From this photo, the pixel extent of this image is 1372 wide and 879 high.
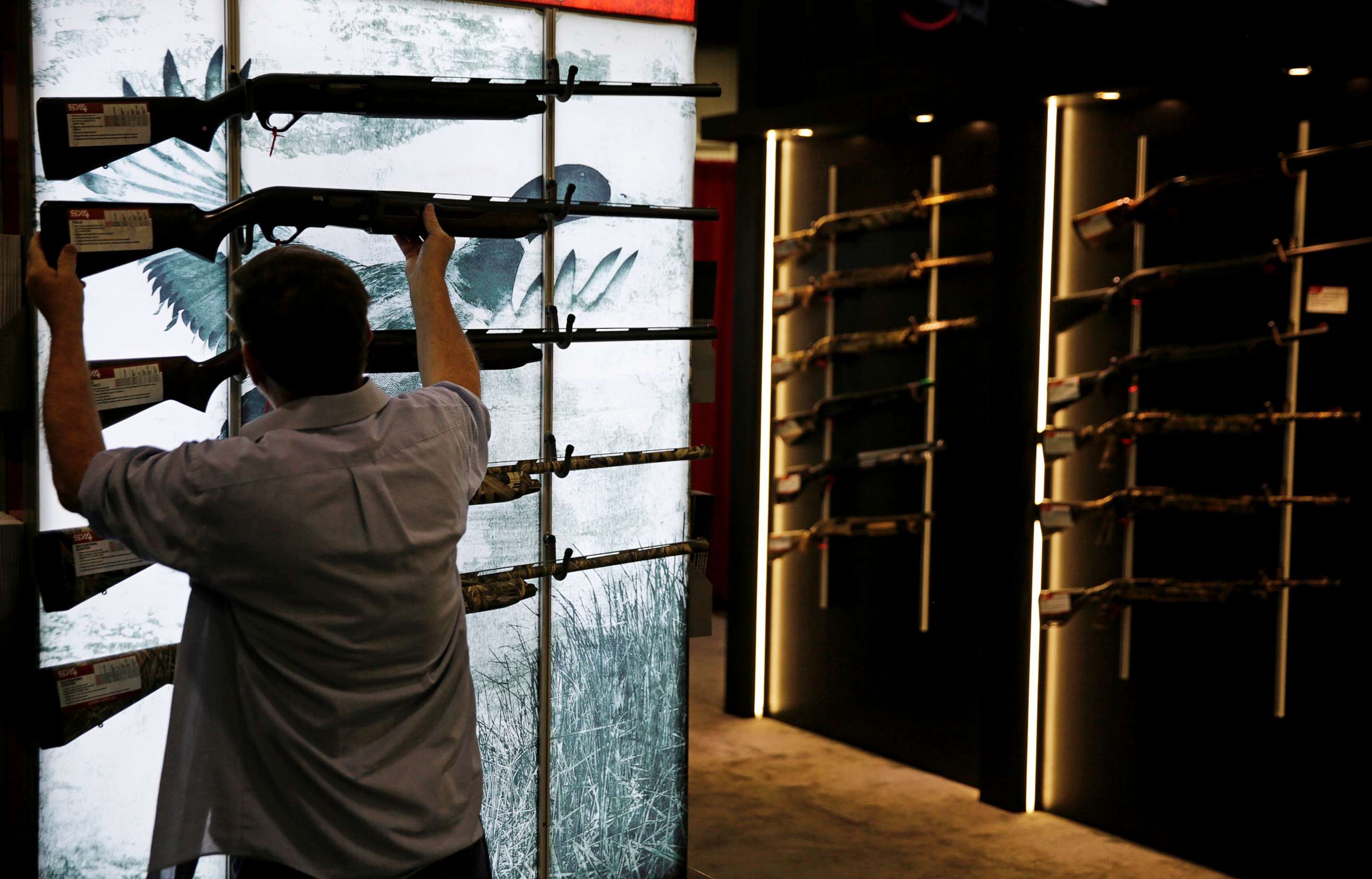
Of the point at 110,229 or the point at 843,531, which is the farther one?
the point at 843,531

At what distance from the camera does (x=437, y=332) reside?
204 centimetres

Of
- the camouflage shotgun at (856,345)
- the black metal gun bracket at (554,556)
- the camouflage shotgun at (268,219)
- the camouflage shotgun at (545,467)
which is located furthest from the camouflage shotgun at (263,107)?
the camouflage shotgun at (856,345)

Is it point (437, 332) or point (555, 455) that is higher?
point (437, 332)

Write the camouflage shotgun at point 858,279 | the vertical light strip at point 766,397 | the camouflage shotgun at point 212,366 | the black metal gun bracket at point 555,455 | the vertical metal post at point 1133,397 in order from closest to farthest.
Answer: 1. the camouflage shotgun at point 212,366
2. the black metal gun bracket at point 555,455
3. the vertical metal post at point 1133,397
4. the camouflage shotgun at point 858,279
5. the vertical light strip at point 766,397

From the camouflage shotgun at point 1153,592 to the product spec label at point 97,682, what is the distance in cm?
296

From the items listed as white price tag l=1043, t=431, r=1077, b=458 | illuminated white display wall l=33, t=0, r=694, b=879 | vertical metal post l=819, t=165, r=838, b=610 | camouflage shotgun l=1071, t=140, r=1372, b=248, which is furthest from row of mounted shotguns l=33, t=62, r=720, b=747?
vertical metal post l=819, t=165, r=838, b=610

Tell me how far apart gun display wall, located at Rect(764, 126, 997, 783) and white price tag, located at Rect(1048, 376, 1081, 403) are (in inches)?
15.3

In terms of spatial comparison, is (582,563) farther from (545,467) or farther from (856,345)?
(856,345)

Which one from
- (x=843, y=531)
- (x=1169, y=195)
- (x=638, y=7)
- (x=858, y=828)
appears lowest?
(x=858, y=828)

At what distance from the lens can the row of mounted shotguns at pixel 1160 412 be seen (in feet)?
12.1

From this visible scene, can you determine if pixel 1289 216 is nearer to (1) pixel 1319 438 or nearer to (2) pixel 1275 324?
(2) pixel 1275 324

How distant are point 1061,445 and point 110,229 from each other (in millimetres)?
3106

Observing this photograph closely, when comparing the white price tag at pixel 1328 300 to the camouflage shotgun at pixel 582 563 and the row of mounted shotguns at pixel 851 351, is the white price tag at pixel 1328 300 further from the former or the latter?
the camouflage shotgun at pixel 582 563

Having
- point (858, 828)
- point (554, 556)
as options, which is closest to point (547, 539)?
point (554, 556)
